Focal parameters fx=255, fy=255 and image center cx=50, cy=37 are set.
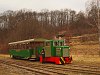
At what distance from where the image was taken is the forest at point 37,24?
73688 millimetres

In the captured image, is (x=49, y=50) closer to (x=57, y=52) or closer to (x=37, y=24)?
(x=57, y=52)

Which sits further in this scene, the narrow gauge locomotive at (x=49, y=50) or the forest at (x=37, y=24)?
the forest at (x=37, y=24)

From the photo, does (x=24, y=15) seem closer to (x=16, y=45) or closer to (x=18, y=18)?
Result: (x=18, y=18)

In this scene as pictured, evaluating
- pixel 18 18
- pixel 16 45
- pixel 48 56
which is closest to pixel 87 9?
pixel 16 45

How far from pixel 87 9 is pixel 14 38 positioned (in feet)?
121

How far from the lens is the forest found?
73688 millimetres

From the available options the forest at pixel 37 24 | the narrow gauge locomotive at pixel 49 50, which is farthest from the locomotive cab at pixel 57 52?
the forest at pixel 37 24

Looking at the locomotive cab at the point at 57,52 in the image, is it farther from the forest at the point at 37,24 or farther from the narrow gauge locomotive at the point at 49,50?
the forest at the point at 37,24

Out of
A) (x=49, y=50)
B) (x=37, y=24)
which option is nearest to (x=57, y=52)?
(x=49, y=50)

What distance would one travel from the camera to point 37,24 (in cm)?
7650

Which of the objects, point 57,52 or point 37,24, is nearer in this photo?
point 57,52

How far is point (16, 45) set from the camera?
36.7m

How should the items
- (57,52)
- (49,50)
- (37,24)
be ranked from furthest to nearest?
(37,24), (49,50), (57,52)

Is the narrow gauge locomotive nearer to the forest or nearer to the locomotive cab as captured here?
the locomotive cab
